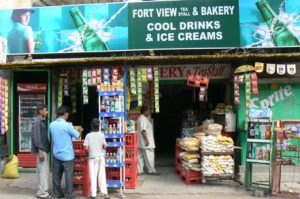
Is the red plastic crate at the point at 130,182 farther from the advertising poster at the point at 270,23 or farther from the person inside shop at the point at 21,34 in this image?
the person inside shop at the point at 21,34

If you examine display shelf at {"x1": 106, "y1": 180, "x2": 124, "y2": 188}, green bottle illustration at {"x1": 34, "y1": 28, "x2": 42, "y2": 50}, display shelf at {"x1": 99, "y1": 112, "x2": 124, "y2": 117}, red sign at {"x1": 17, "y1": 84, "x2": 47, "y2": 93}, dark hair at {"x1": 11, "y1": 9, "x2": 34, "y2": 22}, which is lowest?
display shelf at {"x1": 106, "y1": 180, "x2": 124, "y2": 188}

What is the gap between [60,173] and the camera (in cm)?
892

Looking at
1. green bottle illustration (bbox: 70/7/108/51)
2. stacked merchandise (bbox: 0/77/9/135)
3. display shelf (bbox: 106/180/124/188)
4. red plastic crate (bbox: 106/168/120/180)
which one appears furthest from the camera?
green bottle illustration (bbox: 70/7/108/51)

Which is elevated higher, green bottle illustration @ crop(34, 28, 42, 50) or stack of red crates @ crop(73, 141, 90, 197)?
green bottle illustration @ crop(34, 28, 42, 50)

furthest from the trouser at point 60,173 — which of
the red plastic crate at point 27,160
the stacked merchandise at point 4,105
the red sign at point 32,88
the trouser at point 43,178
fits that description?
the red sign at point 32,88

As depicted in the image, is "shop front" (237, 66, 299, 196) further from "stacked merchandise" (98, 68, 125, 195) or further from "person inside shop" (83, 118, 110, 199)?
"person inside shop" (83, 118, 110, 199)

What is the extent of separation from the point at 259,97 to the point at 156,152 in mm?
4732

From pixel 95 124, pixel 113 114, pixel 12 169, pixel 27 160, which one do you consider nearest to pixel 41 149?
pixel 95 124

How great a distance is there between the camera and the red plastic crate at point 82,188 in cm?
917

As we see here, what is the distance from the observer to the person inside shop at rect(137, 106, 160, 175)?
11.4 meters

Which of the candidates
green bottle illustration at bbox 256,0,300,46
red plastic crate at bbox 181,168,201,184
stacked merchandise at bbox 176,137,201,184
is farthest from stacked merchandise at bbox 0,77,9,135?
green bottle illustration at bbox 256,0,300,46

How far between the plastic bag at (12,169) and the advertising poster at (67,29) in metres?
2.90

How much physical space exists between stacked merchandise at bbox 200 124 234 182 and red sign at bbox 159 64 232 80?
94.6 inches

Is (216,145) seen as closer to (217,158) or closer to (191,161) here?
(217,158)
